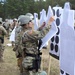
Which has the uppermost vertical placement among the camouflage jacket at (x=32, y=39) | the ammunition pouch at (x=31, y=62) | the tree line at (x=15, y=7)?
the tree line at (x=15, y=7)

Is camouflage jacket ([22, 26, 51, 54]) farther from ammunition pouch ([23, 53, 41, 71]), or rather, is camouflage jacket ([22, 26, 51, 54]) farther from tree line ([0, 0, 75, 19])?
tree line ([0, 0, 75, 19])

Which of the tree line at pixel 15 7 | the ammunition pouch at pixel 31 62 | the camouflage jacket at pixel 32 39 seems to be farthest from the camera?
the tree line at pixel 15 7

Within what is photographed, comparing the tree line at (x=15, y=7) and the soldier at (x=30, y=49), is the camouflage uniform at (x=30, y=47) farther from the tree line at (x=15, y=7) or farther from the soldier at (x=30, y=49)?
the tree line at (x=15, y=7)

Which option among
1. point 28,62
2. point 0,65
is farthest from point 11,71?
point 28,62

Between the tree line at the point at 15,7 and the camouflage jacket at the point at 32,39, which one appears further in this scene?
the tree line at the point at 15,7

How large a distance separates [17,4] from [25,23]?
5944 cm

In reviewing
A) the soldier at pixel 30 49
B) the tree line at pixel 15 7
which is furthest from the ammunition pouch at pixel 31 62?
the tree line at pixel 15 7

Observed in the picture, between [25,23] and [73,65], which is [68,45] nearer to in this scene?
[73,65]

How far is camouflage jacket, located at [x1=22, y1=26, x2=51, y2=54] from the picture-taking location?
5715mm

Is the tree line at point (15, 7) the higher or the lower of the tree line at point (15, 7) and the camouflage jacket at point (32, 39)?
the higher

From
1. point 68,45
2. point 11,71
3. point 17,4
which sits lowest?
point 11,71

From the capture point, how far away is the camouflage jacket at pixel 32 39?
5715 millimetres

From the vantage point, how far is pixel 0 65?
35.8 feet

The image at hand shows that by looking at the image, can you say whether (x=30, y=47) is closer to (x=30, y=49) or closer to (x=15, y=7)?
(x=30, y=49)
